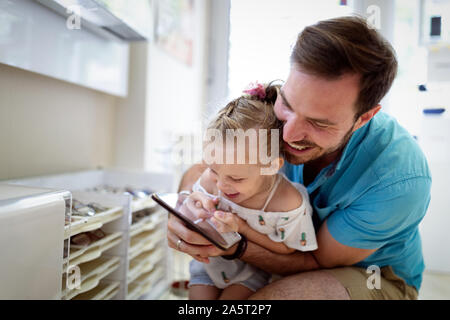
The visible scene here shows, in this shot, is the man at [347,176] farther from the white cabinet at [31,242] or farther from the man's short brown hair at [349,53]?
the white cabinet at [31,242]

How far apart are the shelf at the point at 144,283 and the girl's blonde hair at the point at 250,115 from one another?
0.75 meters

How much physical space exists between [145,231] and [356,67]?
105 cm

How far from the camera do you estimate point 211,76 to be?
1104 mm

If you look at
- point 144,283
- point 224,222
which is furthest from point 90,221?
point 144,283

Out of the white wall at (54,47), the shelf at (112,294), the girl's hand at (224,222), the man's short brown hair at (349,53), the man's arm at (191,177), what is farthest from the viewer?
the man's arm at (191,177)

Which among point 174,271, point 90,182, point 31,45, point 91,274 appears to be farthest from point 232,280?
point 31,45

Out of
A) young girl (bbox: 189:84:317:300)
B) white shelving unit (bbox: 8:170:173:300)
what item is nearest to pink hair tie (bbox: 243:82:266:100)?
young girl (bbox: 189:84:317:300)

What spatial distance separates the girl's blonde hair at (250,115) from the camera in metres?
0.82

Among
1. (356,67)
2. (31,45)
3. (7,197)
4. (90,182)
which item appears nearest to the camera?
(7,197)

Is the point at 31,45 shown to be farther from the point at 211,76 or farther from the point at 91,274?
the point at 91,274

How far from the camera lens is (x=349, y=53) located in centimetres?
68

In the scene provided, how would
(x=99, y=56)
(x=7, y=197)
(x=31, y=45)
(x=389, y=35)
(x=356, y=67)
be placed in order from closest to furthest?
(x=7, y=197)
(x=356, y=67)
(x=389, y=35)
(x=31, y=45)
(x=99, y=56)

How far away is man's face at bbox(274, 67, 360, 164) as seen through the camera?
0.71 metres

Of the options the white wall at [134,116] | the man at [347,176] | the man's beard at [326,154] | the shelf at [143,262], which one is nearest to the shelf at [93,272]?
the shelf at [143,262]
